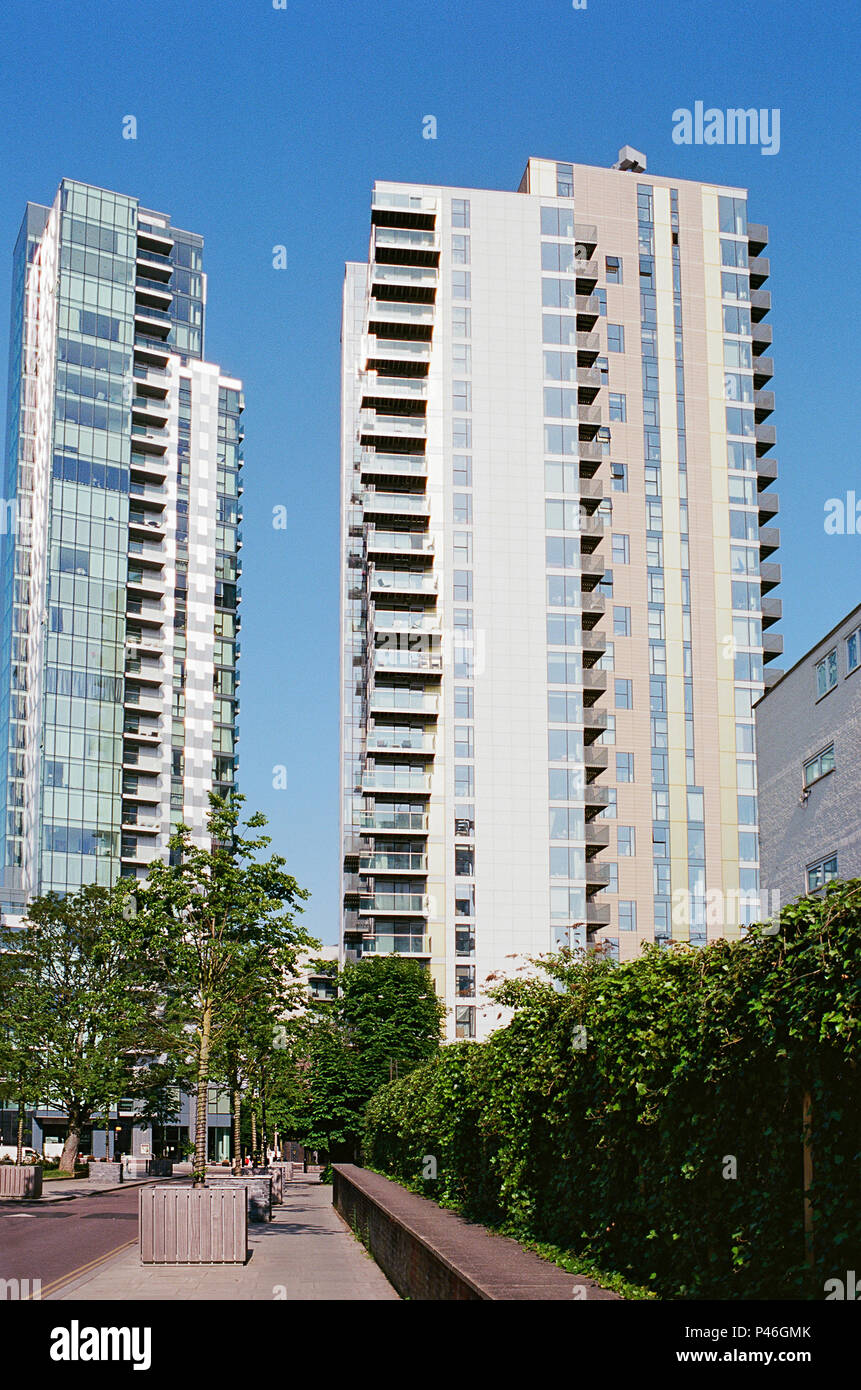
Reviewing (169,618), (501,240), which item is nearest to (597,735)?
(501,240)

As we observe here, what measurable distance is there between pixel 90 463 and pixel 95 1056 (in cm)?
5904

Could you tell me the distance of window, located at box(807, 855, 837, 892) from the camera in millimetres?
38062

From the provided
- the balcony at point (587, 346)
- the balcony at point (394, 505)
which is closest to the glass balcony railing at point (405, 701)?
the balcony at point (394, 505)

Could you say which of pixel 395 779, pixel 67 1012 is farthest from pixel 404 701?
pixel 67 1012

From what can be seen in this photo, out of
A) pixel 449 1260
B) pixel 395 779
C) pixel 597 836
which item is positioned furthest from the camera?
pixel 597 836

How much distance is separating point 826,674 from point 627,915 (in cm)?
5033

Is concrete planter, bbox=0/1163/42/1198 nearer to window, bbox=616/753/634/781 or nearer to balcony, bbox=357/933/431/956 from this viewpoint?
balcony, bbox=357/933/431/956

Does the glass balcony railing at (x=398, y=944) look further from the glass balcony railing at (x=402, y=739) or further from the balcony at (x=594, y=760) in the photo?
the balcony at (x=594, y=760)

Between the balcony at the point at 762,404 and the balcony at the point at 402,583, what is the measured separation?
89.4 ft

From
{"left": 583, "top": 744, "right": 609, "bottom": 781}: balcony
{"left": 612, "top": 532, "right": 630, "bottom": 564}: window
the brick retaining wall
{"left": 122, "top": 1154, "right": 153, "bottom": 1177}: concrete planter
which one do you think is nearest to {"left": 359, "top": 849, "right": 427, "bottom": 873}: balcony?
{"left": 583, "top": 744, "right": 609, "bottom": 781}: balcony

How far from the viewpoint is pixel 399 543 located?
8800 centimetres

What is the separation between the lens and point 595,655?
89250 mm

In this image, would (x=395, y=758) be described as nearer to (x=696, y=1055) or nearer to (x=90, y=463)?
(x=90, y=463)

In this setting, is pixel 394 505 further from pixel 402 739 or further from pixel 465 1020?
pixel 465 1020
